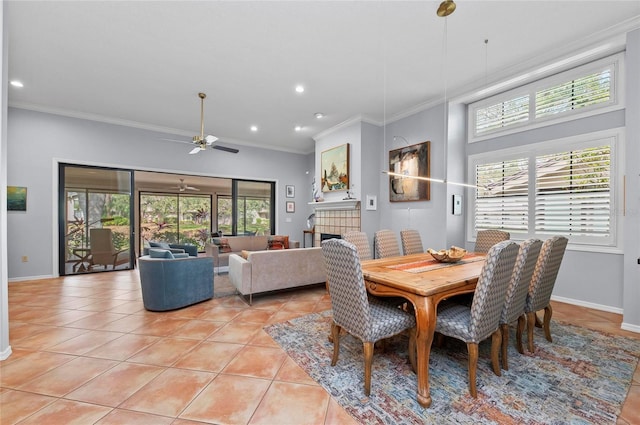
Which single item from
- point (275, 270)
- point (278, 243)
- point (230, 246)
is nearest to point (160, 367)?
point (275, 270)

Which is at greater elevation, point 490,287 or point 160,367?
point 490,287

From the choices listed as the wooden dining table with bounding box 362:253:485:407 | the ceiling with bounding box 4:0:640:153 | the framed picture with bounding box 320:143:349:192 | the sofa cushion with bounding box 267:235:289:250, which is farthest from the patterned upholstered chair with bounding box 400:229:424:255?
the sofa cushion with bounding box 267:235:289:250

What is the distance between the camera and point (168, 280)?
3221 millimetres

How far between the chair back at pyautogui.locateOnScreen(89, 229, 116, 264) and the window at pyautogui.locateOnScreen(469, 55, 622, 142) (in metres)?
7.07

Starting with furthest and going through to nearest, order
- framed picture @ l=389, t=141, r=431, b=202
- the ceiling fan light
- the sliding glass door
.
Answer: the sliding glass door → framed picture @ l=389, t=141, r=431, b=202 → the ceiling fan light

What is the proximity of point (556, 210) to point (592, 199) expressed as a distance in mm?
372

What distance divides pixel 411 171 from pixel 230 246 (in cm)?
403

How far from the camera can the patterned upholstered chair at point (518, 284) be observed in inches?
75.7

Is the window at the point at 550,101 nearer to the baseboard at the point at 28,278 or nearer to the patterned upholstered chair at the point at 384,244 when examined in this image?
the patterned upholstered chair at the point at 384,244

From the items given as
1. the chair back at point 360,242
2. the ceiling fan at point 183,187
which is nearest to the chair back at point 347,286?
the chair back at point 360,242

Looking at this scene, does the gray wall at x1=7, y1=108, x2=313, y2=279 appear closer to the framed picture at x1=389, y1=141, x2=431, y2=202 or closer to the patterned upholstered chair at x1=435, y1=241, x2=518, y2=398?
the framed picture at x1=389, y1=141, x2=431, y2=202

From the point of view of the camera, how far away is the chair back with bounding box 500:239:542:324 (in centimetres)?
192

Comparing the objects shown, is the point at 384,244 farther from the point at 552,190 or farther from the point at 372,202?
the point at 552,190

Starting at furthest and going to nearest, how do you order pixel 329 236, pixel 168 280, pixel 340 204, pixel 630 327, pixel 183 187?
1. pixel 183 187
2. pixel 329 236
3. pixel 340 204
4. pixel 168 280
5. pixel 630 327
